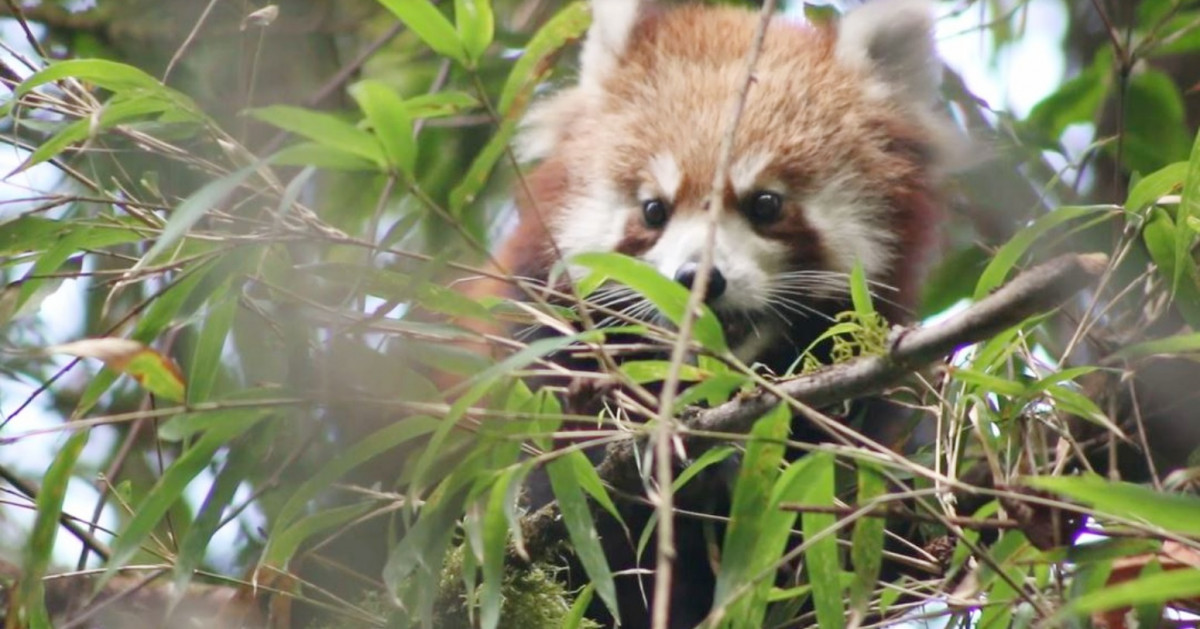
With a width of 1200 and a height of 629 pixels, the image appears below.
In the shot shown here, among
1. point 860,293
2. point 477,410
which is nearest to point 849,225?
point 860,293

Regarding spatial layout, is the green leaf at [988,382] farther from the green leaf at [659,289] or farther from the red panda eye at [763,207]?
the red panda eye at [763,207]

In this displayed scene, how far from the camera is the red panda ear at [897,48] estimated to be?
3.19 metres

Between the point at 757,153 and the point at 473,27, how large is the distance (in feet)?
3.75

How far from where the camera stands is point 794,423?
104 inches

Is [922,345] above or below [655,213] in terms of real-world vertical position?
above

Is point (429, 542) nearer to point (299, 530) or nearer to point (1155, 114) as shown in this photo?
point (299, 530)

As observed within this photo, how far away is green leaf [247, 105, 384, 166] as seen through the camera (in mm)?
1756

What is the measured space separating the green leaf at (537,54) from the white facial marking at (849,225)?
3.01 ft

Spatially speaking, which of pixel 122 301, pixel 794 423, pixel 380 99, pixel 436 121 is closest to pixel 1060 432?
pixel 794 423

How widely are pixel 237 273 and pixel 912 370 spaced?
99 centimetres

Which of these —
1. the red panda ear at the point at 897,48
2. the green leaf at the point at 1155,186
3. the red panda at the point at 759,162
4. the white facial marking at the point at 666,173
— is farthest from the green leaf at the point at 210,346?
the red panda ear at the point at 897,48

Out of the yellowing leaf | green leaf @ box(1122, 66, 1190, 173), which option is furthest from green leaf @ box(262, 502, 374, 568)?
green leaf @ box(1122, 66, 1190, 173)

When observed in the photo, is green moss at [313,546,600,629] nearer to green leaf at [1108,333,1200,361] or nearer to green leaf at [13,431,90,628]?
green leaf at [13,431,90,628]

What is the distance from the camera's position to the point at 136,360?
1.83 m
